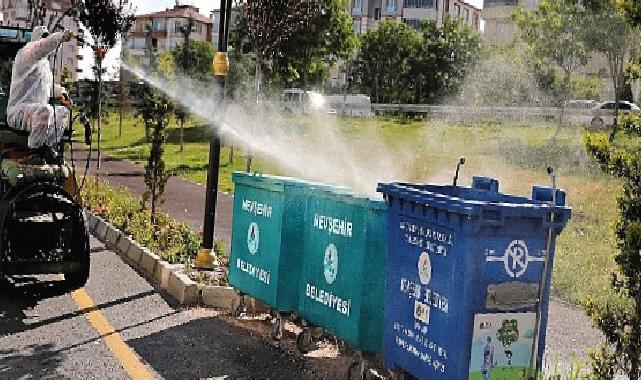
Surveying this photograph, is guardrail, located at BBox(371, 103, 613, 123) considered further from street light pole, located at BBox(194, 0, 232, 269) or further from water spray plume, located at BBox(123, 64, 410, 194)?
street light pole, located at BBox(194, 0, 232, 269)

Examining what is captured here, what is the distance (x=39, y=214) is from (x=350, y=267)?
3539 mm

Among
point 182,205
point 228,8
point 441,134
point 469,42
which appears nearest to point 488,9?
point 469,42

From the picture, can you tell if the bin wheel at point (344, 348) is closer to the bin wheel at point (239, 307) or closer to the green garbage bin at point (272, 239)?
the green garbage bin at point (272, 239)

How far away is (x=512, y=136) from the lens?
30500 millimetres

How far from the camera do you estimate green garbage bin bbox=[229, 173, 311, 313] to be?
7.27 meters

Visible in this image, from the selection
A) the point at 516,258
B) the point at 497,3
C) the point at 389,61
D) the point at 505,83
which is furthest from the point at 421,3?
the point at 516,258

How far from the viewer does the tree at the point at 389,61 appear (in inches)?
2034

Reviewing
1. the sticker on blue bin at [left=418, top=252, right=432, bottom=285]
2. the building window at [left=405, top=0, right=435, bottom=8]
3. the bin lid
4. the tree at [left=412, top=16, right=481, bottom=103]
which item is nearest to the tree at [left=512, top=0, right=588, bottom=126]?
the tree at [left=412, top=16, right=481, bottom=103]

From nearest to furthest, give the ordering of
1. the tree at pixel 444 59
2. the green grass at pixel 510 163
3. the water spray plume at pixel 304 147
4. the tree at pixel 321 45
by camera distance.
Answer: the green grass at pixel 510 163 → the water spray plume at pixel 304 147 → the tree at pixel 321 45 → the tree at pixel 444 59

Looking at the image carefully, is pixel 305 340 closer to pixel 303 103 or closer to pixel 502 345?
pixel 502 345

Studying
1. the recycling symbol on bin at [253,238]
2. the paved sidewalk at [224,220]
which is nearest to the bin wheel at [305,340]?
the recycling symbol on bin at [253,238]

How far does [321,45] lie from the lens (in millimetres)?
39281

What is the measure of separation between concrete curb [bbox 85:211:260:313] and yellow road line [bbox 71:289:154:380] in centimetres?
88

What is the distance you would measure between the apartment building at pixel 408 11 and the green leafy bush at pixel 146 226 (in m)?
59.9
